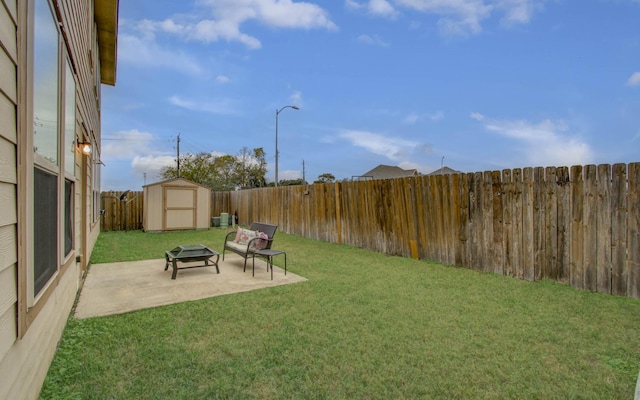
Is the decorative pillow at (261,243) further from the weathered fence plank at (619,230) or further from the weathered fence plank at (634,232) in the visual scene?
the weathered fence plank at (634,232)

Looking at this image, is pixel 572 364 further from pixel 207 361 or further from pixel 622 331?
pixel 207 361

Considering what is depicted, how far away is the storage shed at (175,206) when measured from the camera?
496 inches

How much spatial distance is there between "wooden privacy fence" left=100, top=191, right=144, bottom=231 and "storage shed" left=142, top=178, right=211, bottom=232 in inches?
34.5

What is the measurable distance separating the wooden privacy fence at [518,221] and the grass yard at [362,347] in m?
0.45

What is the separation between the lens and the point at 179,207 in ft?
43.1

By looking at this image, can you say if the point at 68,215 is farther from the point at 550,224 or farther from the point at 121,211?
the point at 121,211

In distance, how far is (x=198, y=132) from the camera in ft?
83.9

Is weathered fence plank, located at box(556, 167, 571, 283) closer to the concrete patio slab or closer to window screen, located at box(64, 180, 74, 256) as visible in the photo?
the concrete patio slab

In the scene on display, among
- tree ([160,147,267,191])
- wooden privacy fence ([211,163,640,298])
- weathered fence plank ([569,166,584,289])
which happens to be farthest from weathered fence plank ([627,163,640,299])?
tree ([160,147,267,191])

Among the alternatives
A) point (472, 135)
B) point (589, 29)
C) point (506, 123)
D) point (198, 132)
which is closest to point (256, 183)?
point (198, 132)

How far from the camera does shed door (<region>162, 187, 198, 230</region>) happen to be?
12867 mm

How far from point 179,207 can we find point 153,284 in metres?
8.92

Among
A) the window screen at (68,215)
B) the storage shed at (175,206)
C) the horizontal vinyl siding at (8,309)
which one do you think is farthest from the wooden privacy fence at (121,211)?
the horizontal vinyl siding at (8,309)

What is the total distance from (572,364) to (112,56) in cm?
1240
